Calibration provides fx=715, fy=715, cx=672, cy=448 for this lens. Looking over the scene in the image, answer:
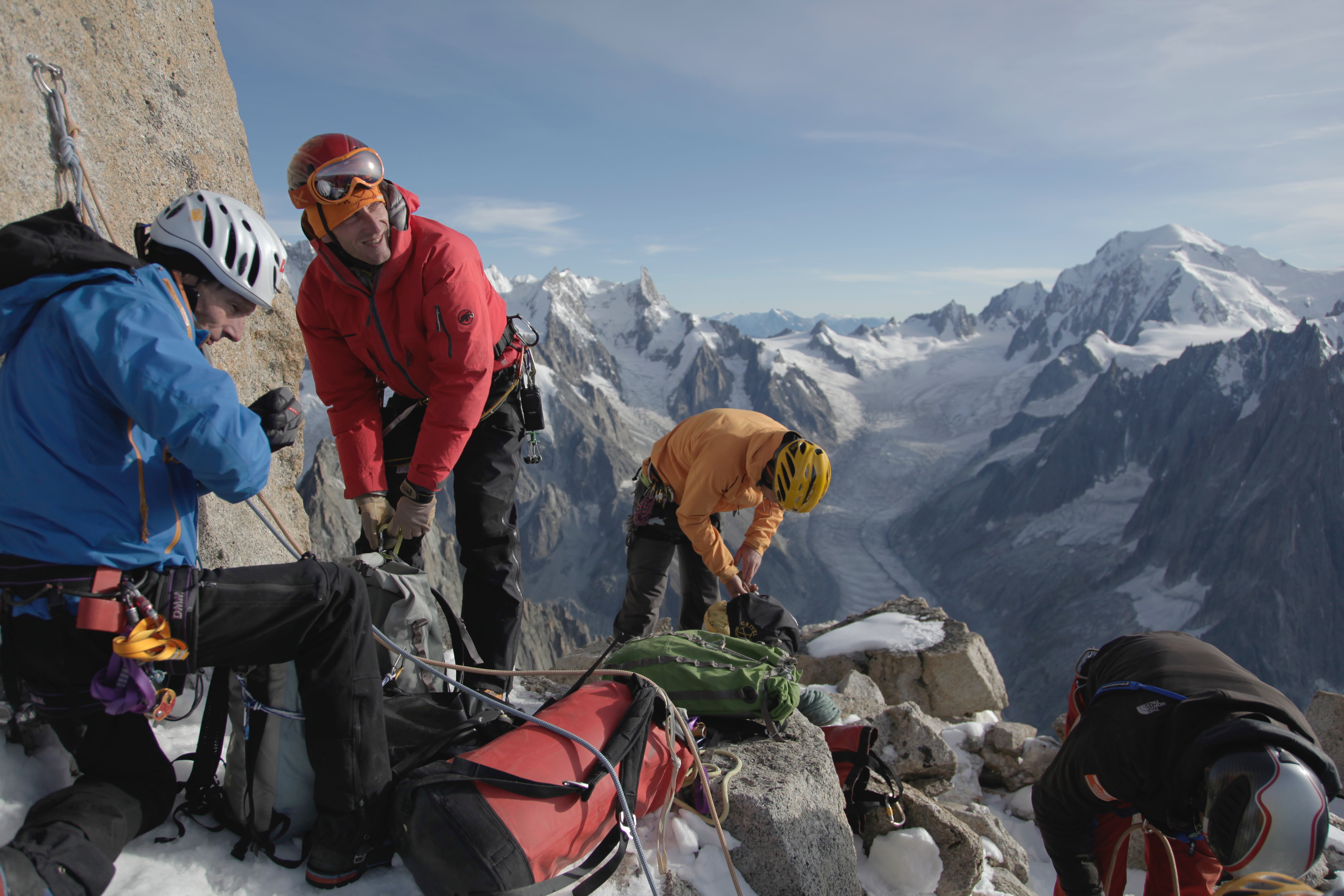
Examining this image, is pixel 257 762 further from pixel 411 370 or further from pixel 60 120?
pixel 60 120

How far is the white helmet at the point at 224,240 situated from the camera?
3.02 m

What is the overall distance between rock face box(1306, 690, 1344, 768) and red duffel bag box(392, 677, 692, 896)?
11693 millimetres

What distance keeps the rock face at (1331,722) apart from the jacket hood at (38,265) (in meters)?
14.3

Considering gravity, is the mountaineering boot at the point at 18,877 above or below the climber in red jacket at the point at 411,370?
below

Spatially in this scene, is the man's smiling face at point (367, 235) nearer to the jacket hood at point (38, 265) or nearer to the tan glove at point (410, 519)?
the tan glove at point (410, 519)

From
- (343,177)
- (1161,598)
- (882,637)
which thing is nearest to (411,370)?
(343,177)

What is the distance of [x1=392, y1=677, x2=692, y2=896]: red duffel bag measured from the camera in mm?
2971

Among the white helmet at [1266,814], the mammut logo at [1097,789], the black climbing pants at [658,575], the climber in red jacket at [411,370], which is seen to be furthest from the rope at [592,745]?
the black climbing pants at [658,575]

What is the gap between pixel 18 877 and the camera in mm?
2291

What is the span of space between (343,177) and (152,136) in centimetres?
366

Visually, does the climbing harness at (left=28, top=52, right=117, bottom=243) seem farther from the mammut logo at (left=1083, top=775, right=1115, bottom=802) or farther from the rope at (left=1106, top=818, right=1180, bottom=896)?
the rope at (left=1106, top=818, right=1180, bottom=896)

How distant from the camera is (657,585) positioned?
7602 millimetres

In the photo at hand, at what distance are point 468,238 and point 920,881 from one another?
5.19m

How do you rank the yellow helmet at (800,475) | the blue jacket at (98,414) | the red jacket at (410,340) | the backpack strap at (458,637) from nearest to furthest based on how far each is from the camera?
the blue jacket at (98,414), the backpack strap at (458,637), the red jacket at (410,340), the yellow helmet at (800,475)
